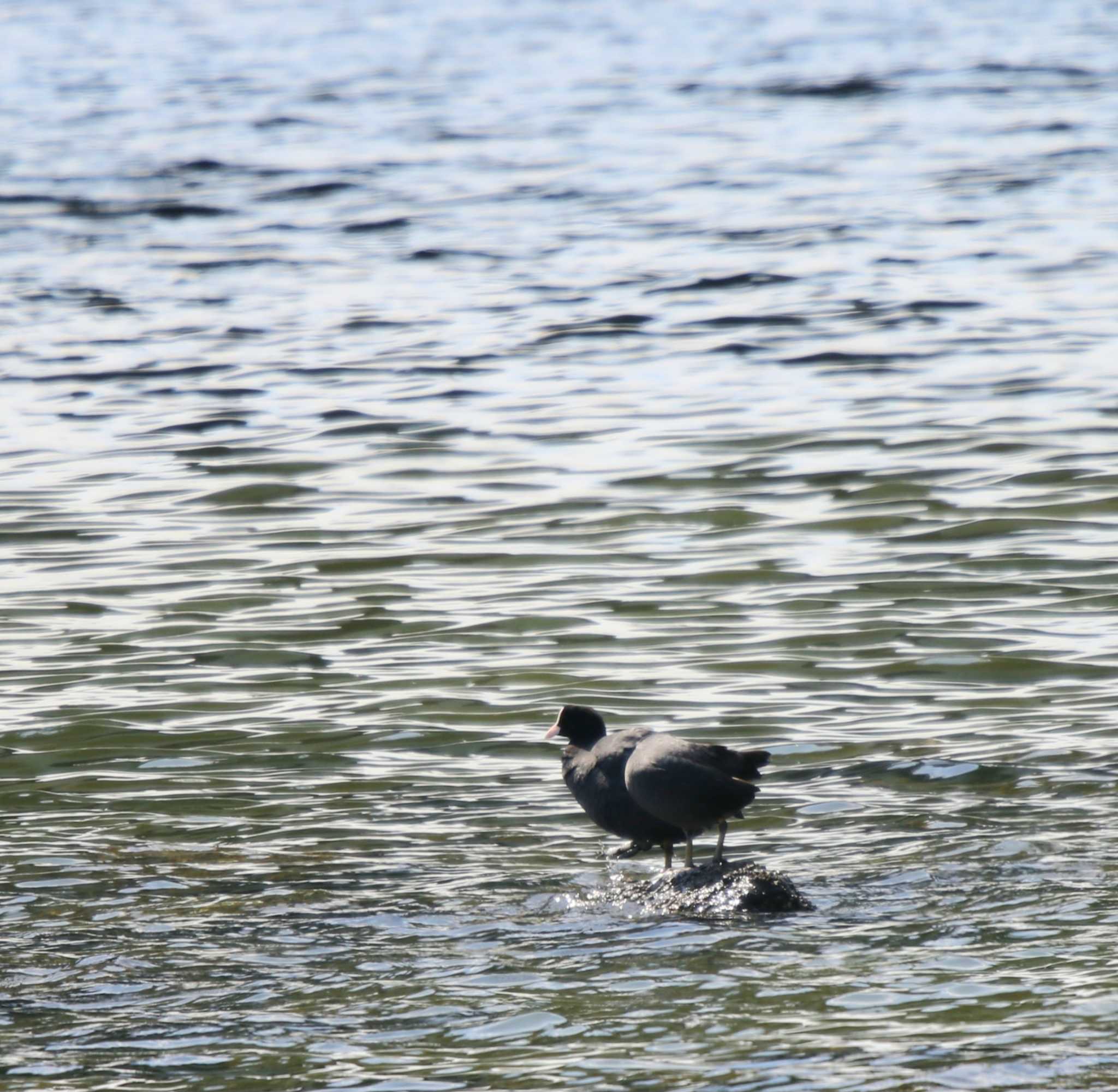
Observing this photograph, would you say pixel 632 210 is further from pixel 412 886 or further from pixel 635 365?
pixel 412 886

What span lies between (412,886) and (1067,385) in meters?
11.5

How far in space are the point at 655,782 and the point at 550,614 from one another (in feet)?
16.1

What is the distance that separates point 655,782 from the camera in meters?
8.61

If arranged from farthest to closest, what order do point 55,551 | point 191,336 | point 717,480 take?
point 191,336 → point 717,480 → point 55,551

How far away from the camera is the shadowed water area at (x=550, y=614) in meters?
7.66

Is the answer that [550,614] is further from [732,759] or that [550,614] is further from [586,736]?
[732,759]

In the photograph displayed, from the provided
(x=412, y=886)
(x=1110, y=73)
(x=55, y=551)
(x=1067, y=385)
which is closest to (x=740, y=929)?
(x=412, y=886)

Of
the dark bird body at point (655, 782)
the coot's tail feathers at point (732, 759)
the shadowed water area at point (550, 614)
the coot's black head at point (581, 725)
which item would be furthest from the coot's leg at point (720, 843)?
the coot's black head at point (581, 725)

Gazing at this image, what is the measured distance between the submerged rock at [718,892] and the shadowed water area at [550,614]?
0.09 meters

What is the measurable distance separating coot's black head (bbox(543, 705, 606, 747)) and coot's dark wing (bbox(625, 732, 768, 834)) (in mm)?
861

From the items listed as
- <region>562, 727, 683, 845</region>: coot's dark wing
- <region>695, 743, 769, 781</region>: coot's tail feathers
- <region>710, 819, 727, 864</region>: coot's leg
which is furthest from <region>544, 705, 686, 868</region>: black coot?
<region>695, 743, 769, 781</region>: coot's tail feathers

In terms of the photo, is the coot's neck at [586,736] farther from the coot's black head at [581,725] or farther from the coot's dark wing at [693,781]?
the coot's dark wing at [693,781]

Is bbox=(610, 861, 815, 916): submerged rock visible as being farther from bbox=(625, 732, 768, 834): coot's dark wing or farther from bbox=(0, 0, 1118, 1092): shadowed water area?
bbox=(625, 732, 768, 834): coot's dark wing

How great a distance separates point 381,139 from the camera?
128 feet
